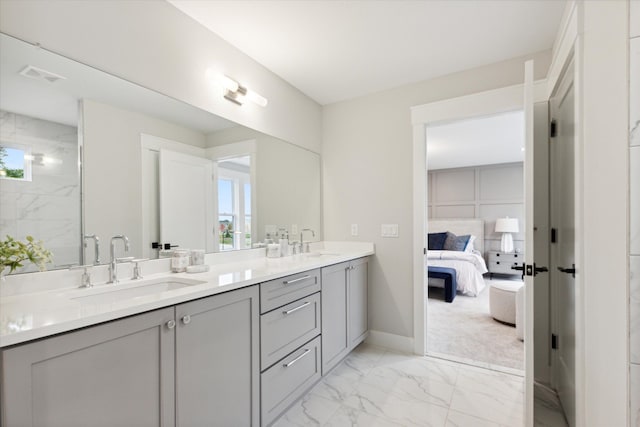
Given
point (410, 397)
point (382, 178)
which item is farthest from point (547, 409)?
point (382, 178)

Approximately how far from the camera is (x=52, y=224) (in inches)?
50.9

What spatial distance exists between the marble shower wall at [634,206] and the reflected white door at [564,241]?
60cm

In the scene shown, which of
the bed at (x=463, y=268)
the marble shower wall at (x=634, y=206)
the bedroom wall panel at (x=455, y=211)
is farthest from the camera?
the bedroom wall panel at (x=455, y=211)

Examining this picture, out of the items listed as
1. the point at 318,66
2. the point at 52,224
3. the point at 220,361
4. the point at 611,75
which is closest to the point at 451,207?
the point at 318,66

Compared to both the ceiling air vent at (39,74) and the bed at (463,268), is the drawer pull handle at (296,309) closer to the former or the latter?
the ceiling air vent at (39,74)

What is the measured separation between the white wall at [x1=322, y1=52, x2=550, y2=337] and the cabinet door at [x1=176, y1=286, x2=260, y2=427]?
1.57m

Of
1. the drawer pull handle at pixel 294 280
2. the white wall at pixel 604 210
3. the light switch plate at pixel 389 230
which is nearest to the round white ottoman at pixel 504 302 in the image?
the light switch plate at pixel 389 230

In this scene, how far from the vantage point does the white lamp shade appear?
5.89 meters

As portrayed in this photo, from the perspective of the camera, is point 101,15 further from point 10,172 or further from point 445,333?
point 445,333

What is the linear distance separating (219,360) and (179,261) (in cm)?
65

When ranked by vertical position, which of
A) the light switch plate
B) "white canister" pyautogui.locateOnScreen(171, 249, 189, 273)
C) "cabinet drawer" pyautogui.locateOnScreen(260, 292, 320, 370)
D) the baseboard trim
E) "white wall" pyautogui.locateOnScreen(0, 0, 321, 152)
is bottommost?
the baseboard trim

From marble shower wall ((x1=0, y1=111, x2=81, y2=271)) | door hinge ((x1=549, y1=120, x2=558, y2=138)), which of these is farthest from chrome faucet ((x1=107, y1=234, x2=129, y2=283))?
door hinge ((x1=549, y1=120, x2=558, y2=138))

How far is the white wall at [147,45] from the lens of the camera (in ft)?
4.25

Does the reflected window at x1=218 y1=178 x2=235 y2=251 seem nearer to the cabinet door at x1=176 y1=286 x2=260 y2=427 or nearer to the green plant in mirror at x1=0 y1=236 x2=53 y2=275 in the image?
the cabinet door at x1=176 y1=286 x2=260 y2=427
